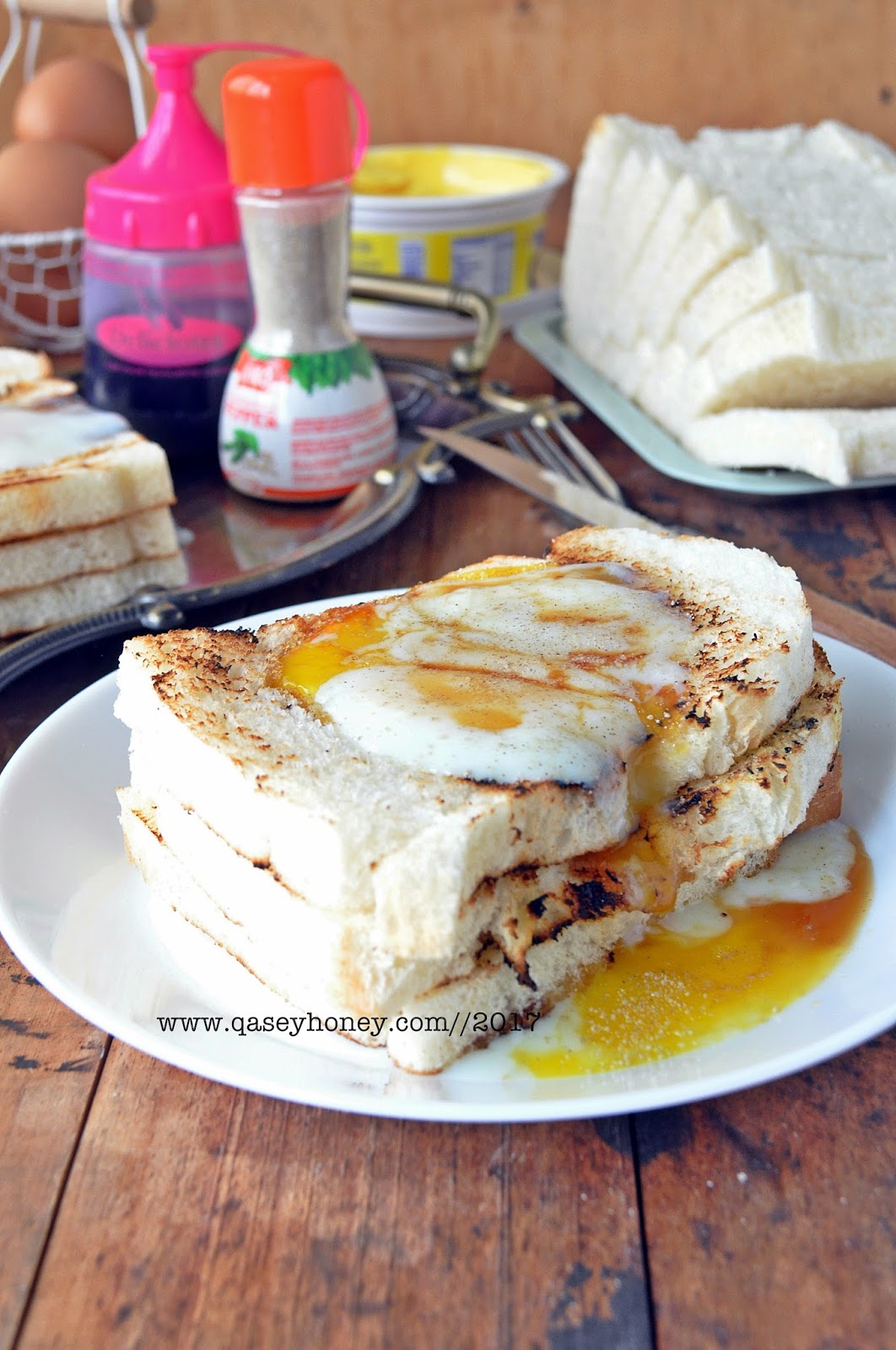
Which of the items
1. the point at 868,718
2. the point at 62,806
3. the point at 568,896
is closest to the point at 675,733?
the point at 568,896

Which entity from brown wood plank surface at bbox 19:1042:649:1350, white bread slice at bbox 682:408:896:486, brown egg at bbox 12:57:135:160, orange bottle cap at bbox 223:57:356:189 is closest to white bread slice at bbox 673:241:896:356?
white bread slice at bbox 682:408:896:486

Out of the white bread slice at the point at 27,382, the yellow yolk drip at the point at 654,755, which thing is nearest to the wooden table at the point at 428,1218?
the yellow yolk drip at the point at 654,755

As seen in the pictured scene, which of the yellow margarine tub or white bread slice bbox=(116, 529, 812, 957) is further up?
white bread slice bbox=(116, 529, 812, 957)

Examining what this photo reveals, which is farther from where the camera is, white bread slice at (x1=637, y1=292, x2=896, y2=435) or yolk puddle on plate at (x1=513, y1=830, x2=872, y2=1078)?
white bread slice at (x1=637, y1=292, x2=896, y2=435)

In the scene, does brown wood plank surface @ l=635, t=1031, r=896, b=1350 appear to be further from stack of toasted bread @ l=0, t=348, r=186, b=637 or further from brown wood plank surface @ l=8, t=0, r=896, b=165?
brown wood plank surface @ l=8, t=0, r=896, b=165

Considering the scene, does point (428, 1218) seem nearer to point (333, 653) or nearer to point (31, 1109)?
point (31, 1109)
